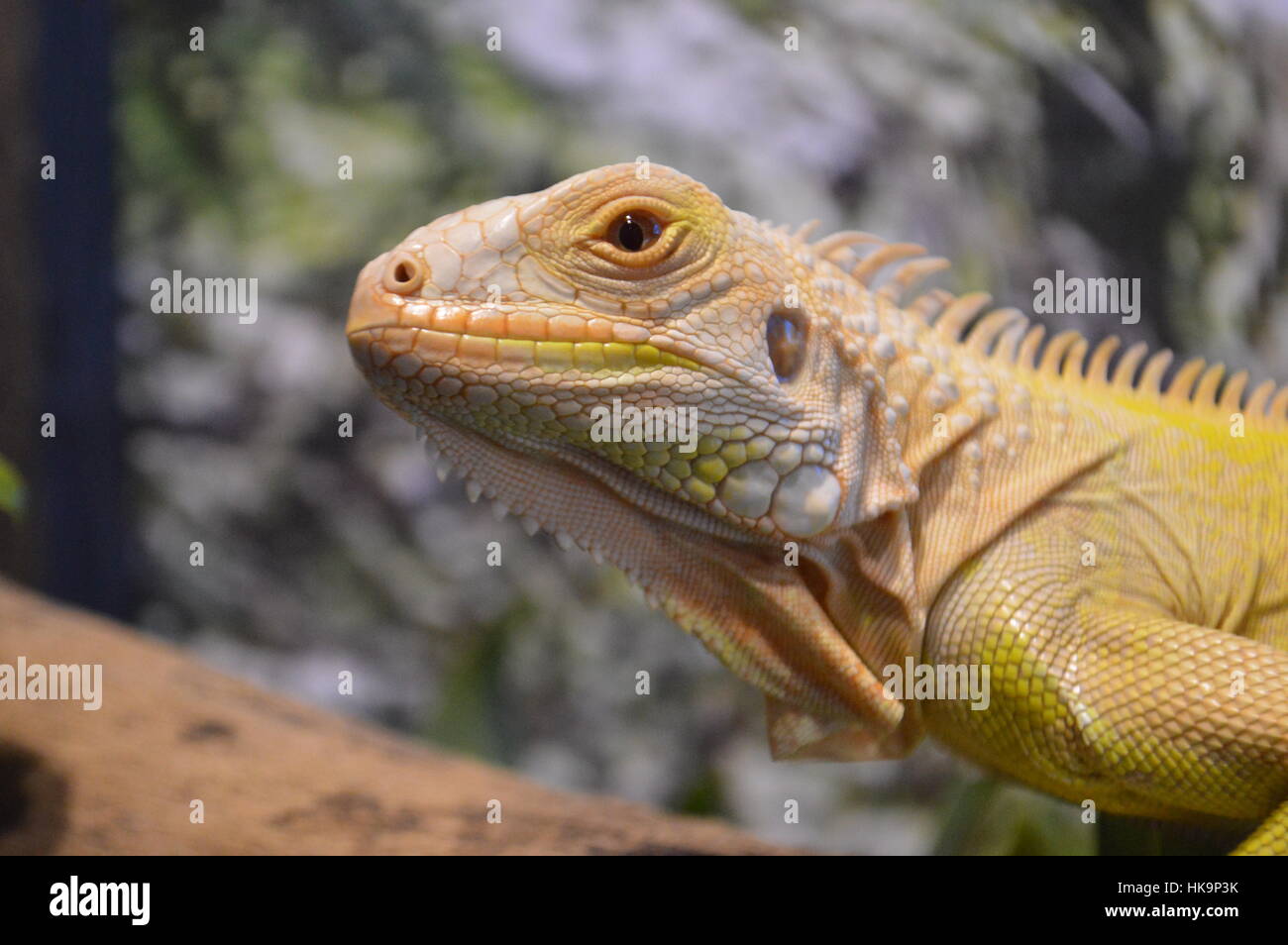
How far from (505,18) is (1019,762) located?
384 cm

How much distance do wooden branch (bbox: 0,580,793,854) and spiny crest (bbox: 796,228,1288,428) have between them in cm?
173

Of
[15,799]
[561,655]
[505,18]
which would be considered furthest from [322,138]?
[15,799]

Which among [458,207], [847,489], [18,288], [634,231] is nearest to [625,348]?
[634,231]

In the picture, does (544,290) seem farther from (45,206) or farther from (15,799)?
(45,206)

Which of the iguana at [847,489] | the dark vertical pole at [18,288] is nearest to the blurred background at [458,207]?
the dark vertical pole at [18,288]

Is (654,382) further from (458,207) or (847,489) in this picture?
(458,207)

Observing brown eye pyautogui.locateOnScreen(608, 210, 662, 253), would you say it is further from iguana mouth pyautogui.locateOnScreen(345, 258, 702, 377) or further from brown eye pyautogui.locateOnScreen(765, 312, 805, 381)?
brown eye pyautogui.locateOnScreen(765, 312, 805, 381)

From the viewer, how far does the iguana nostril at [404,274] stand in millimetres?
1978

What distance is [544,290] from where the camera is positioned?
2025 millimetres

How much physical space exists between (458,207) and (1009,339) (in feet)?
10.3

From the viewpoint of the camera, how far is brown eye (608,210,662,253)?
206cm

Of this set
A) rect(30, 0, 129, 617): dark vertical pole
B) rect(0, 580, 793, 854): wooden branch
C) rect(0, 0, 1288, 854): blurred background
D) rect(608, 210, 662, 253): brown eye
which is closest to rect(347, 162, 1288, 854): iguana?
rect(608, 210, 662, 253): brown eye

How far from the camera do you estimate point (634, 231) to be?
2070 mm

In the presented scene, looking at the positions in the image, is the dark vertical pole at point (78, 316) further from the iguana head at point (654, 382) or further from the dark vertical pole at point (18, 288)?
the iguana head at point (654, 382)
